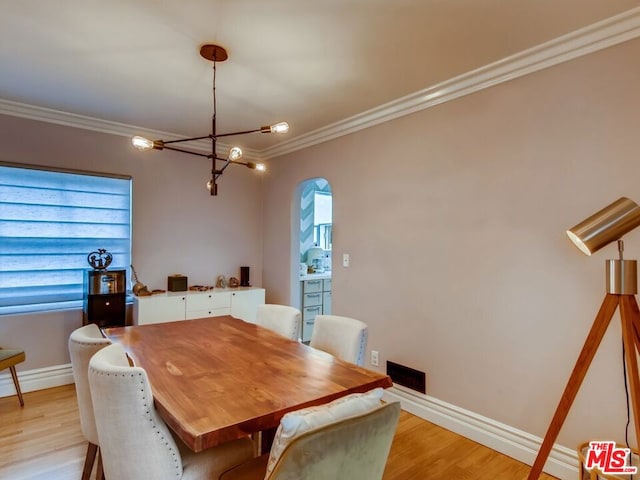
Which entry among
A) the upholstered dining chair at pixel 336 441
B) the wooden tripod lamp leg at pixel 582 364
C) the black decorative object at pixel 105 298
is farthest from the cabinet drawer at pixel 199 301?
the wooden tripod lamp leg at pixel 582 364

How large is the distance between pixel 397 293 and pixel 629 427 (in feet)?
5.04

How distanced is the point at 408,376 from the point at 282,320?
3.71ft

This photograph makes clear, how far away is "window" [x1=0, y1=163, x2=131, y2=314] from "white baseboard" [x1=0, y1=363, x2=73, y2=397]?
546mm

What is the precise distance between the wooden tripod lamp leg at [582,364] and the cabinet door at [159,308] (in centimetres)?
306

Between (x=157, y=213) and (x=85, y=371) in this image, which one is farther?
(x=157, y=213)

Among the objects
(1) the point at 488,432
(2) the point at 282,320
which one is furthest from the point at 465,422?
(2) the point at 282,320

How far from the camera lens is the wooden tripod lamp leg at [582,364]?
5.11 feet

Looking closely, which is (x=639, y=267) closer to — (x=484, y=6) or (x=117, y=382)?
(x=484, y=6)

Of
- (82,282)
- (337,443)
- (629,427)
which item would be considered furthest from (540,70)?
(82,282)

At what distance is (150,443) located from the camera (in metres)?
1.25

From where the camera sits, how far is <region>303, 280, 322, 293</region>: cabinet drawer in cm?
438

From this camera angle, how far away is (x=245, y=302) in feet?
13.0

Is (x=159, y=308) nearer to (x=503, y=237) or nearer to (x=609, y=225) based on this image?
(x=503, y=237)

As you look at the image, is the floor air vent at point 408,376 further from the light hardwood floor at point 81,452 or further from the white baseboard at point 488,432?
the light hardwood floor at point 81,452
